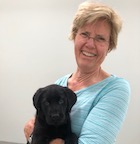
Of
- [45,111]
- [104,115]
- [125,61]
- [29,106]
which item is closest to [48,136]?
[45,111]

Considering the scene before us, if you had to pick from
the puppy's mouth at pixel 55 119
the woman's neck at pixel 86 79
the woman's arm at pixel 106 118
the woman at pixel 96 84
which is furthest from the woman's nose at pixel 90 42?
the puppy's mouth at pixel 55 119

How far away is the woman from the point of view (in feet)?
4.10

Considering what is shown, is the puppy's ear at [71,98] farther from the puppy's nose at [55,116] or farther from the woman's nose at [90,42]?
the woman's nose at [90,42]

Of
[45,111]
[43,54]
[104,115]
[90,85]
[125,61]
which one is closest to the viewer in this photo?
[104,115]

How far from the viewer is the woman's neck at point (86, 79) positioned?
1530mm

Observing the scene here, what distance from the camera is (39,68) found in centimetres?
333

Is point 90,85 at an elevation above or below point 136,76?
above

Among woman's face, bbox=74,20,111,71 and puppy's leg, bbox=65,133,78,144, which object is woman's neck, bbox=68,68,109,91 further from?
puppy's leg, bbox=65,133,78,144

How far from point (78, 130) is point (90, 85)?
251 mm

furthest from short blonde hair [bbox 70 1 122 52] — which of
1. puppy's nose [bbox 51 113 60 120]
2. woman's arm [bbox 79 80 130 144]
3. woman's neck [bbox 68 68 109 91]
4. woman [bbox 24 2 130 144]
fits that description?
puppy's nose [bbox 51 113 60 120]

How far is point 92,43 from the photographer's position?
147cm

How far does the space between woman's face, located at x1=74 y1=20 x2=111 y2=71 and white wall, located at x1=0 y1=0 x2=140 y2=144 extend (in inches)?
62.1

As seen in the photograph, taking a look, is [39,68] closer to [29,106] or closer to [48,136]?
[29,106]

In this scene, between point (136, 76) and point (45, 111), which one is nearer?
point (45, 111)
